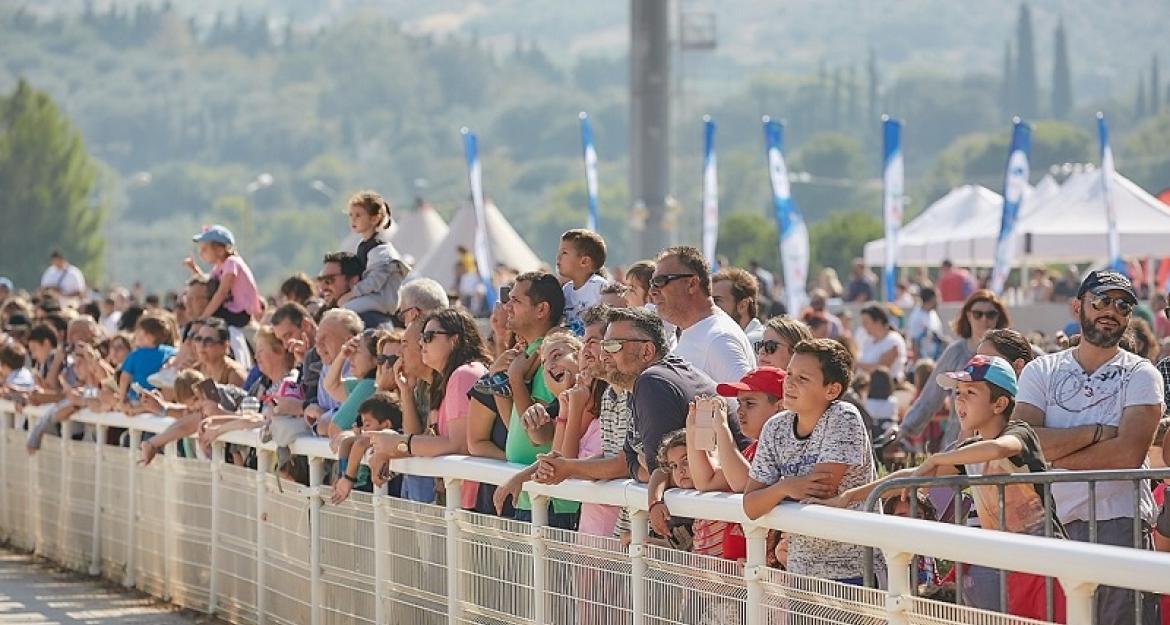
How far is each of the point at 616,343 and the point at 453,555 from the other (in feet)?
4.87

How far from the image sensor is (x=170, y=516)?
13273 mm

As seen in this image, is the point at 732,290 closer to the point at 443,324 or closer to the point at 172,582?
the point at 443,324

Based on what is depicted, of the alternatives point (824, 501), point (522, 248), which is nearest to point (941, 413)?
point (824, 501)

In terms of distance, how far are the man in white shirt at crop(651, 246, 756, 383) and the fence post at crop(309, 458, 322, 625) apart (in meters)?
2.40

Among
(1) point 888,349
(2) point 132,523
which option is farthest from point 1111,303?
(1) point 888,349

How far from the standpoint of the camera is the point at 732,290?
10820 millimetres

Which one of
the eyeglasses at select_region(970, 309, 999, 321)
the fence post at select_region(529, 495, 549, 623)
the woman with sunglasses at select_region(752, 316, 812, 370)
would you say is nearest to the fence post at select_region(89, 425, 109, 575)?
the eyeglasses at select_region(970, 309, 999, 321)

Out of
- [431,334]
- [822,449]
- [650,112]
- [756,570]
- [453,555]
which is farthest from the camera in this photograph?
[650,112]

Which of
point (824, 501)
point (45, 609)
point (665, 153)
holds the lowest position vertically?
point (45, 609)

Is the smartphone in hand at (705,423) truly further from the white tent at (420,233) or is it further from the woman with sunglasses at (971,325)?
the white tent at (420,233)

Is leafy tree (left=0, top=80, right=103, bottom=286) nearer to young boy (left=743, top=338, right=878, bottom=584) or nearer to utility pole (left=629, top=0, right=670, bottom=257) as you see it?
utility pole (left=629, top=0, right=670, bottom=257)

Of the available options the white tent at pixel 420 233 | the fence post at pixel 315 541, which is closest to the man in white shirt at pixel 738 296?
the fence post at pixel 315 541

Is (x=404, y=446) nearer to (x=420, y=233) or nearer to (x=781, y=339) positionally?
(x=781, y=339)

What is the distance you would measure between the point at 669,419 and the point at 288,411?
4190mm
